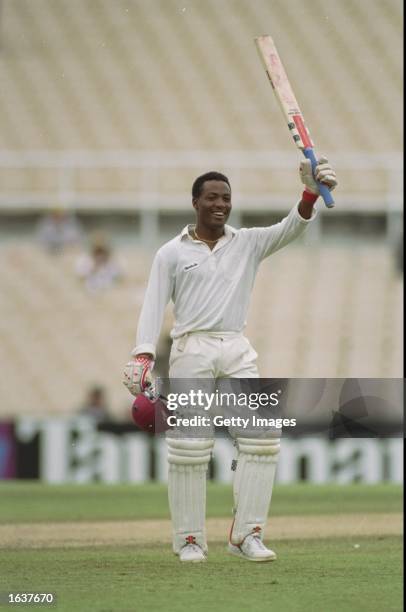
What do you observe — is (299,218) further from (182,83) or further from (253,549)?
(182,83)

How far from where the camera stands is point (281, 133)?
17.4m

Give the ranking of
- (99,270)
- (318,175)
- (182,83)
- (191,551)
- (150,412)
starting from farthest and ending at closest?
1. (182,83)
2. (99,270)
3. (191,551)
4. (150,412)
5. (318,175)

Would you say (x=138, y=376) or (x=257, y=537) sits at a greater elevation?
(x=138, y=376)

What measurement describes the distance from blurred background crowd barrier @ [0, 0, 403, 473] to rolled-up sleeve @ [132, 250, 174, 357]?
7837mm

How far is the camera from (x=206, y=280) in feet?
16.1

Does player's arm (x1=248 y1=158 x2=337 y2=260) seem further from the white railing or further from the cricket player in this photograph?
the white railing

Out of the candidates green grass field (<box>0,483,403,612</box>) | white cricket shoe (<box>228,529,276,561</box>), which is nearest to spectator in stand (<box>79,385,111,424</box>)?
green grass field (<box>0,483,403,612</box>)

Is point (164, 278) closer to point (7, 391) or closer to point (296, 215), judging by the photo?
point (296, 215)

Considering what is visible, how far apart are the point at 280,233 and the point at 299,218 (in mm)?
113

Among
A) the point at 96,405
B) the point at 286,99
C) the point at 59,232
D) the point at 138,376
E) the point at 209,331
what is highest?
the point at 59,232

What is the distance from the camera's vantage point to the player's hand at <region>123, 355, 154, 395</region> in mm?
4734

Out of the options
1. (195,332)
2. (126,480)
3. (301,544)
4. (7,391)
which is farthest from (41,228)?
(195,332)

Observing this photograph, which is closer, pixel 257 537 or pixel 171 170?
pixel 257 537

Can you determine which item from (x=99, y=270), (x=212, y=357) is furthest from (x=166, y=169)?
(x=212, y=357)
